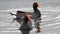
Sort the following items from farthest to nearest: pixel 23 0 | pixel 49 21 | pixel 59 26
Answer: pixel 23 0 < pixel 49 21 < pixel 59 26

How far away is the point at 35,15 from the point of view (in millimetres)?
8602

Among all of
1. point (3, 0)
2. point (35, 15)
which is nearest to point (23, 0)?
point (3, 0)

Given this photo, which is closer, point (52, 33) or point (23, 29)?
point (23, 29)

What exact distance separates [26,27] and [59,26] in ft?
33.8

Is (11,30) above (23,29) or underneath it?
underneath

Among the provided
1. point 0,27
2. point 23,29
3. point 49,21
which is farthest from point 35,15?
point 49,21

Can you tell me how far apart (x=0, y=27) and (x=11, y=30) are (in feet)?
3.67

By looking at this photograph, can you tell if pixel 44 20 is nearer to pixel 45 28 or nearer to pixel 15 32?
pixel 45 28

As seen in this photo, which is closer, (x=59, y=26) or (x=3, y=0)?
(x=59, y=26)

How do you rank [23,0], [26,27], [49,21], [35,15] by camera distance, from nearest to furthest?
[26,27], [35,15], [49,21], [23,0]

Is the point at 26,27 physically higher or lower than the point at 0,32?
higher

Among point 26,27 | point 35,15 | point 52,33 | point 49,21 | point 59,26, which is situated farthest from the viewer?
point 49,21

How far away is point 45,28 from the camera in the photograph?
15266 millimetres

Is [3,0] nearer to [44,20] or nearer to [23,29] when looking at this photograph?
[44,20]
